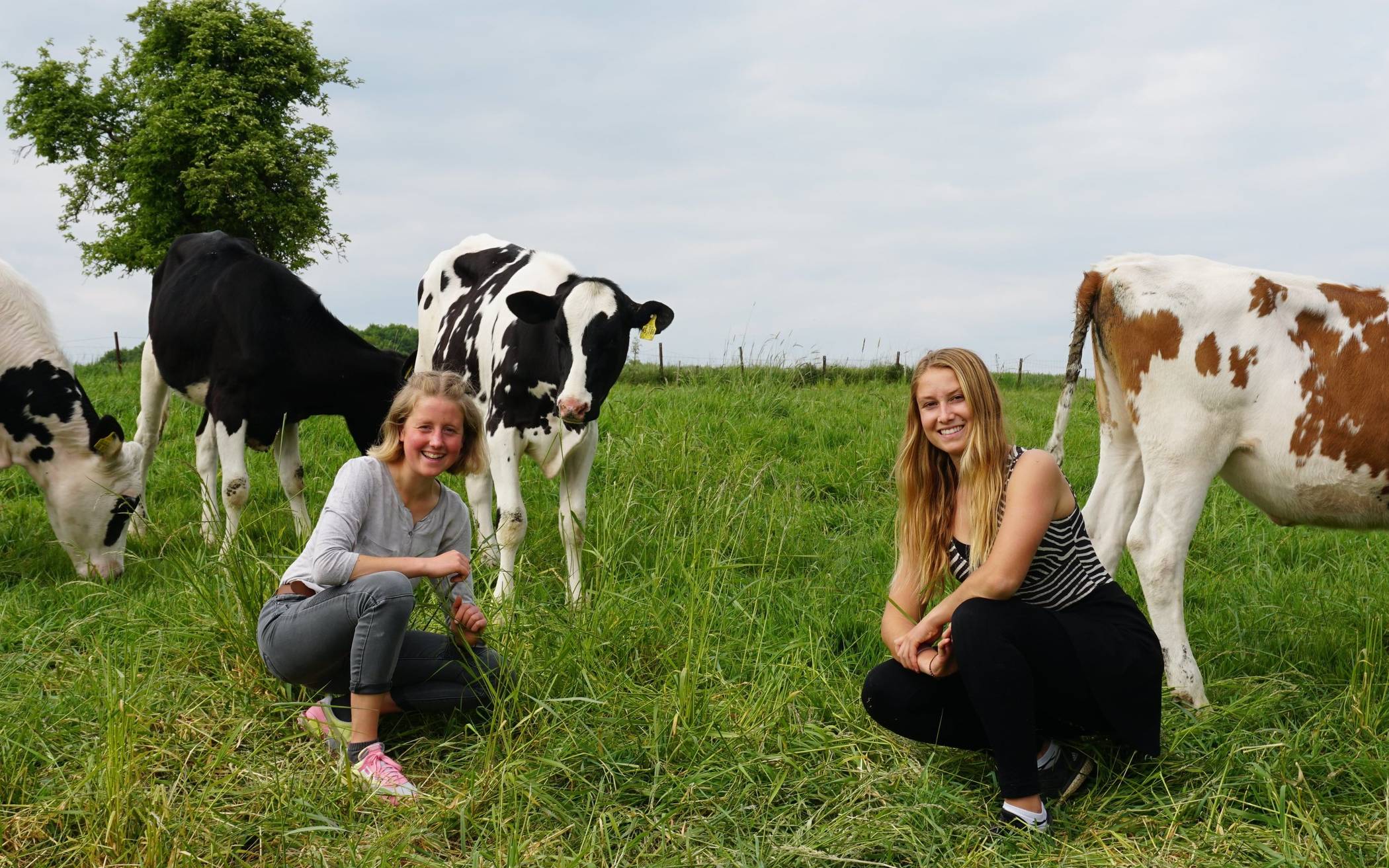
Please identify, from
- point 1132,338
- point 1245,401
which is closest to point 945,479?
point 1132,338

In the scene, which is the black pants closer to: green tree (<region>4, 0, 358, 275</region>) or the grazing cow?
the grazing cow

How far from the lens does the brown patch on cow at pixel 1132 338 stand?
5.01 m

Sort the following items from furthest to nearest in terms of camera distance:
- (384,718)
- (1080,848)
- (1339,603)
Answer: (1339,603), (384,718), (1080,848)

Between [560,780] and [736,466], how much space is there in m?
3.87

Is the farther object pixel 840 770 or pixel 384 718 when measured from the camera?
pixel 384 718

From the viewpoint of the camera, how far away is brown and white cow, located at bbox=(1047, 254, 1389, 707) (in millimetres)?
4879

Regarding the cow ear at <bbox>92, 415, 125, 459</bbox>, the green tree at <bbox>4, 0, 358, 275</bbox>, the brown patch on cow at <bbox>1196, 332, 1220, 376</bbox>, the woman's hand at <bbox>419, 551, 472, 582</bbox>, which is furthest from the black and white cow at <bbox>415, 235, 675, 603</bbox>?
the green tree at <bbox>4, 0, 358, 275</bbox>

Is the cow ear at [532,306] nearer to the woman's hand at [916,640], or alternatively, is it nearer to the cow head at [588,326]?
the cow head at [588,326]

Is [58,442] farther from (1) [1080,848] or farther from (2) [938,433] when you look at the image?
(1) [1080,848]

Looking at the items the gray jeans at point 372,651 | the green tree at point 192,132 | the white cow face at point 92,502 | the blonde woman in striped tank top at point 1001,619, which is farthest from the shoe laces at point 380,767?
the green tree at point 192,132

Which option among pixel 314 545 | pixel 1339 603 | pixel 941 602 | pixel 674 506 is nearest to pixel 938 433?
pixel 941 602

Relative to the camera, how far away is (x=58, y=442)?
24.2 feet

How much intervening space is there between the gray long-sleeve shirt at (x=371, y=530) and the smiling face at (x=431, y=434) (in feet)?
0.45

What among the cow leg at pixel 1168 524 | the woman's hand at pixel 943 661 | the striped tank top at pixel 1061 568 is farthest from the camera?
the cow leg at pixel 1168 524
